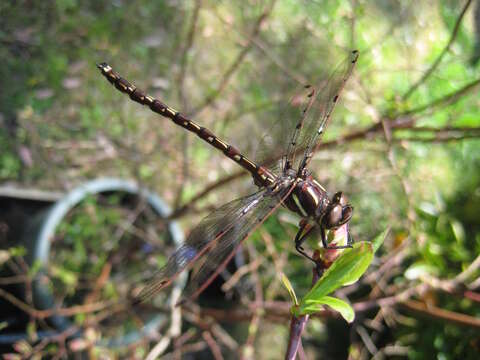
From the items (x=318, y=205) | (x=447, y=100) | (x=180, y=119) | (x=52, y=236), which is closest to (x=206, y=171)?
(x=52, y=236)

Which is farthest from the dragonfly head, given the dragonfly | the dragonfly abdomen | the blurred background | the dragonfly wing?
the blurred background

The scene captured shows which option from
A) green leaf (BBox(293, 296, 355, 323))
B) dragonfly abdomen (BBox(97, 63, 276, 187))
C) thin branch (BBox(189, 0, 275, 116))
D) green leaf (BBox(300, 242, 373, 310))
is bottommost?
green leaf (BBox(293, 296, 355, 323))

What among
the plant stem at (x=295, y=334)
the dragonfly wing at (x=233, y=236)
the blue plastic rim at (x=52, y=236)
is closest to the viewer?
the plant stem at (x=295, y=334)

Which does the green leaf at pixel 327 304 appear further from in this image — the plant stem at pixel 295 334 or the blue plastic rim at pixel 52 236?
the blue plastic rim at pixel 52 236

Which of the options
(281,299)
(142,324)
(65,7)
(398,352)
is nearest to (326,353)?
(281,299)

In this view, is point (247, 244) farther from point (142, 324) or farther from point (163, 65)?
point (163, 65)

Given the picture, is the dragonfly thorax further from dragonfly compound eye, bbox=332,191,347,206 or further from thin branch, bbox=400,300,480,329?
thin branch, bbox=400,300,480,329

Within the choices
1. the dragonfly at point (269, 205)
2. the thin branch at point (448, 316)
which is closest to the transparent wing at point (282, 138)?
the dragonfly at point (269, 205)
